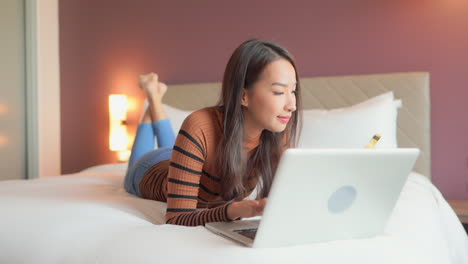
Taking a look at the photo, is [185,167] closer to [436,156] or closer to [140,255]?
[140,255]

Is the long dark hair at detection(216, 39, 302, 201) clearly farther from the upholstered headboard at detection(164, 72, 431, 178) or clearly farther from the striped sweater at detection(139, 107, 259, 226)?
the upholstered headboard at detection(164, 72, 431, 178)

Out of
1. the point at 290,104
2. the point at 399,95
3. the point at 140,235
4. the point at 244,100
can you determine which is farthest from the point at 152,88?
the point at 399,95

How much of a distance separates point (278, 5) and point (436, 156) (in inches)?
54.6

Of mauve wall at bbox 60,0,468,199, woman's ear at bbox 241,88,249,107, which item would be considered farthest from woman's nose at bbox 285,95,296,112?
mauve wall at bbox 60,0,468,199

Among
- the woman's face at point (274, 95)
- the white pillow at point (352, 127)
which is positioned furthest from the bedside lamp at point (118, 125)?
the woman's face at point (274, 95)

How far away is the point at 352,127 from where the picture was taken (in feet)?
8.25

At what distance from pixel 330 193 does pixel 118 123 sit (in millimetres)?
2925

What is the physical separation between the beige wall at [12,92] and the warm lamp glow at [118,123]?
2.48ft

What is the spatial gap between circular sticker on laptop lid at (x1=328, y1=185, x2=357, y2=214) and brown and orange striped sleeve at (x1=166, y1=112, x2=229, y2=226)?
1.12ft

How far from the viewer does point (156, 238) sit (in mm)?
1135

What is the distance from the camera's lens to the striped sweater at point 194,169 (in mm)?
1300

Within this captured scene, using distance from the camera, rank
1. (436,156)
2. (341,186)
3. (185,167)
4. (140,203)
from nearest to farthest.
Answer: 1. (341,186)
2. (185,167)
3. (140,203)
4. (436,156)

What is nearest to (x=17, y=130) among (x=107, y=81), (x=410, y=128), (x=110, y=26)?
(x=107, y=81)

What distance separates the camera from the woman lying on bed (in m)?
1.31
